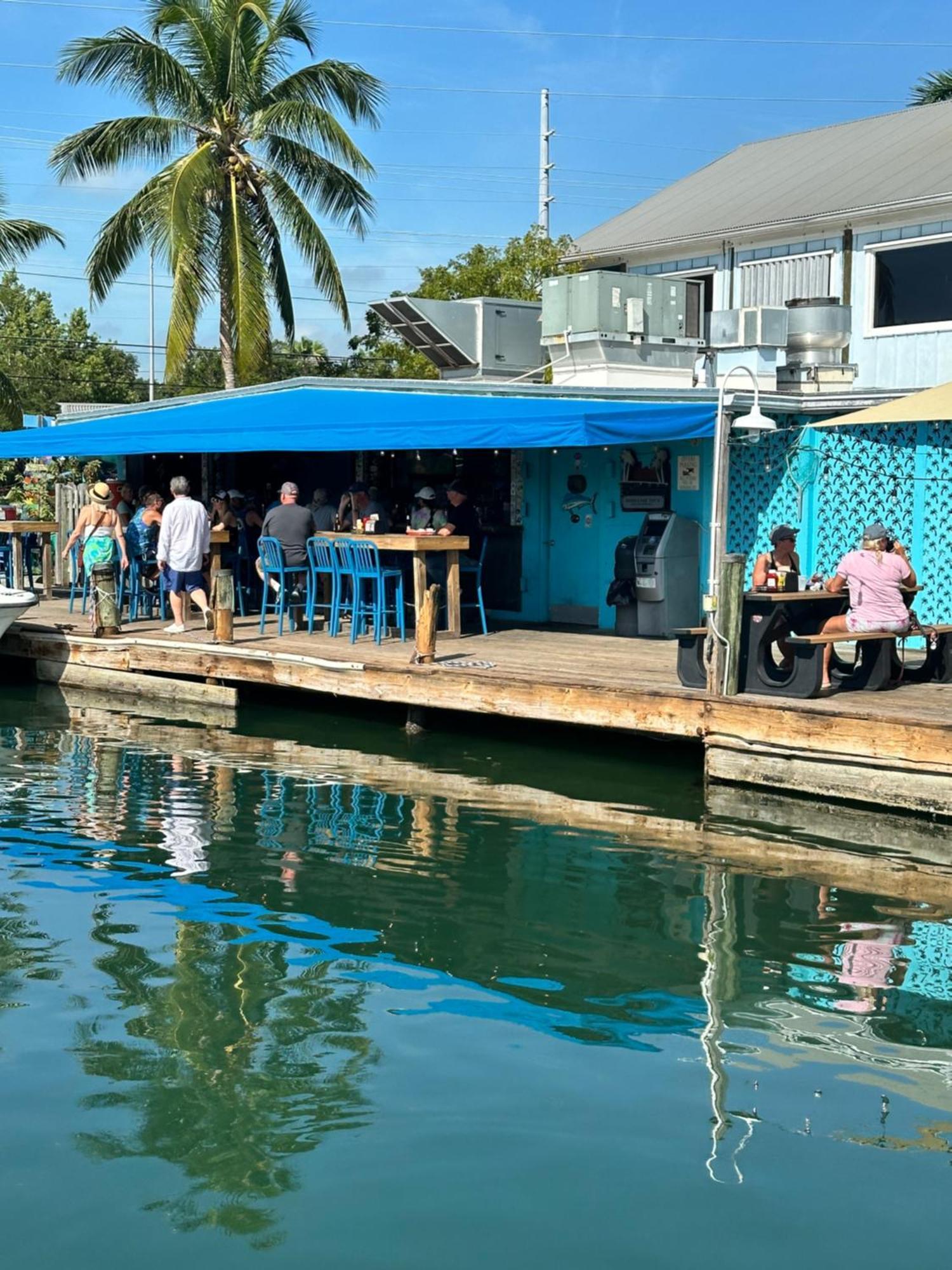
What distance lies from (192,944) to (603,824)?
3.42 metres

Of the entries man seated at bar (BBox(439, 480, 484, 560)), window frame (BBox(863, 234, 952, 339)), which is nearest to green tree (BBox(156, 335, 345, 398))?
window frame (BBox(863, 234, 952, 339))

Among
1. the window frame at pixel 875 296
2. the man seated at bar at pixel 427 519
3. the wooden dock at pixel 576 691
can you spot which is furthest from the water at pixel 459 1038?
the window frame at pixel 875 296

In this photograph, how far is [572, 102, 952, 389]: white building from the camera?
1867 centimetres

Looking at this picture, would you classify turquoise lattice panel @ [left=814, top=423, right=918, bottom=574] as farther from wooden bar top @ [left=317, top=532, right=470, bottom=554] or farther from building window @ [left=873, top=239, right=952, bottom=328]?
building window @ [left=873, top=239, right=952, bottom=328]

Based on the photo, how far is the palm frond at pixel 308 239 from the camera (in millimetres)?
23469

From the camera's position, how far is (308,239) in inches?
933

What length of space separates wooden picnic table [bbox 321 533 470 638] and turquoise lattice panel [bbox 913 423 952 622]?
404 centimetres

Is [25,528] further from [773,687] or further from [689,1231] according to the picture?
[689,1231]

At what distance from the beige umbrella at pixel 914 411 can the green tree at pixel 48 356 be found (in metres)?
44.8

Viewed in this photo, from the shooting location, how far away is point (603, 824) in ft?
32.4

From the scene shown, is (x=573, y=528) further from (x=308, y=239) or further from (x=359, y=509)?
(x=308, y=239)

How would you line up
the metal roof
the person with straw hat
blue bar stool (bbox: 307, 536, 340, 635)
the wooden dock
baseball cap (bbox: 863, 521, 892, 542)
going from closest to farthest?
the wooden dock
baseball cap (bbox: 863, 521, 892, 542)
blue bar stool (bbox: 307, 536, 340, 635)
the person with straw hat
the metal roof

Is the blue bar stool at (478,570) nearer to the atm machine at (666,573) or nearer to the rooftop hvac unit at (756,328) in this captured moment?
the atm machine at (666,573)

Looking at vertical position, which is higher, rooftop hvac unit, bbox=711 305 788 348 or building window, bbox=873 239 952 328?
building window, bbox=873 239 952 328
